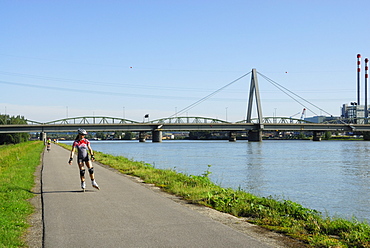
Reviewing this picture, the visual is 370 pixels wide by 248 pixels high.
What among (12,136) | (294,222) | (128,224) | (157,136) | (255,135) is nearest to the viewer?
(128,224)

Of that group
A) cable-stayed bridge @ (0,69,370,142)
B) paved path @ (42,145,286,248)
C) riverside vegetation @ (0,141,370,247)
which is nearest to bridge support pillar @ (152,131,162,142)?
cable-stayed bridge @ (0,69,370,142)

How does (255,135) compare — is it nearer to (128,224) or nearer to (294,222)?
(294,222)

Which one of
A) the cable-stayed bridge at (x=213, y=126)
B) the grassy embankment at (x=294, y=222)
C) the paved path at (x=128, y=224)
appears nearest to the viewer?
the paved path at (x=128, y=224)

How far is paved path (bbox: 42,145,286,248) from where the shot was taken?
23.4 feet

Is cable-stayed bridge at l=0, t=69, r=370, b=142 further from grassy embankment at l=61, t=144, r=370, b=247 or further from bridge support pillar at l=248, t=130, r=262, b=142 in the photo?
grassy embankment at l=61, t=144, r=370, b=247

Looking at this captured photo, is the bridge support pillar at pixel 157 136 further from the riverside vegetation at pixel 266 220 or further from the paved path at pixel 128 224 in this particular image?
the paved path at pixel 128 224

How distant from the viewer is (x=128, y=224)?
8539mm

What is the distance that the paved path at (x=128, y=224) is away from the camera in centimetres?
713

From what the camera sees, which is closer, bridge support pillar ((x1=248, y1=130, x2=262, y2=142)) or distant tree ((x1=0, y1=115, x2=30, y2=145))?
distant tree ((x1=0, y1=115, x2=30, y2=145))

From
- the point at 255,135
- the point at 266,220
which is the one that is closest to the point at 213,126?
the point at 255,135

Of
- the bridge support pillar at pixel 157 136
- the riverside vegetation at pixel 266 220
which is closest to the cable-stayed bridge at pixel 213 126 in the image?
the bridge support pillar at pixel 157 136

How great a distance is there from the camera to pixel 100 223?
8.67 m

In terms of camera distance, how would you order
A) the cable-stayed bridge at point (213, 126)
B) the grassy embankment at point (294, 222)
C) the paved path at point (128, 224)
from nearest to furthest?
the paved path at point (128, 224) < the grassy embankment at point (294, 222) < the cable-stayed bridge at point (213, 126)

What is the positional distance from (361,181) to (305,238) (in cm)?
1985
